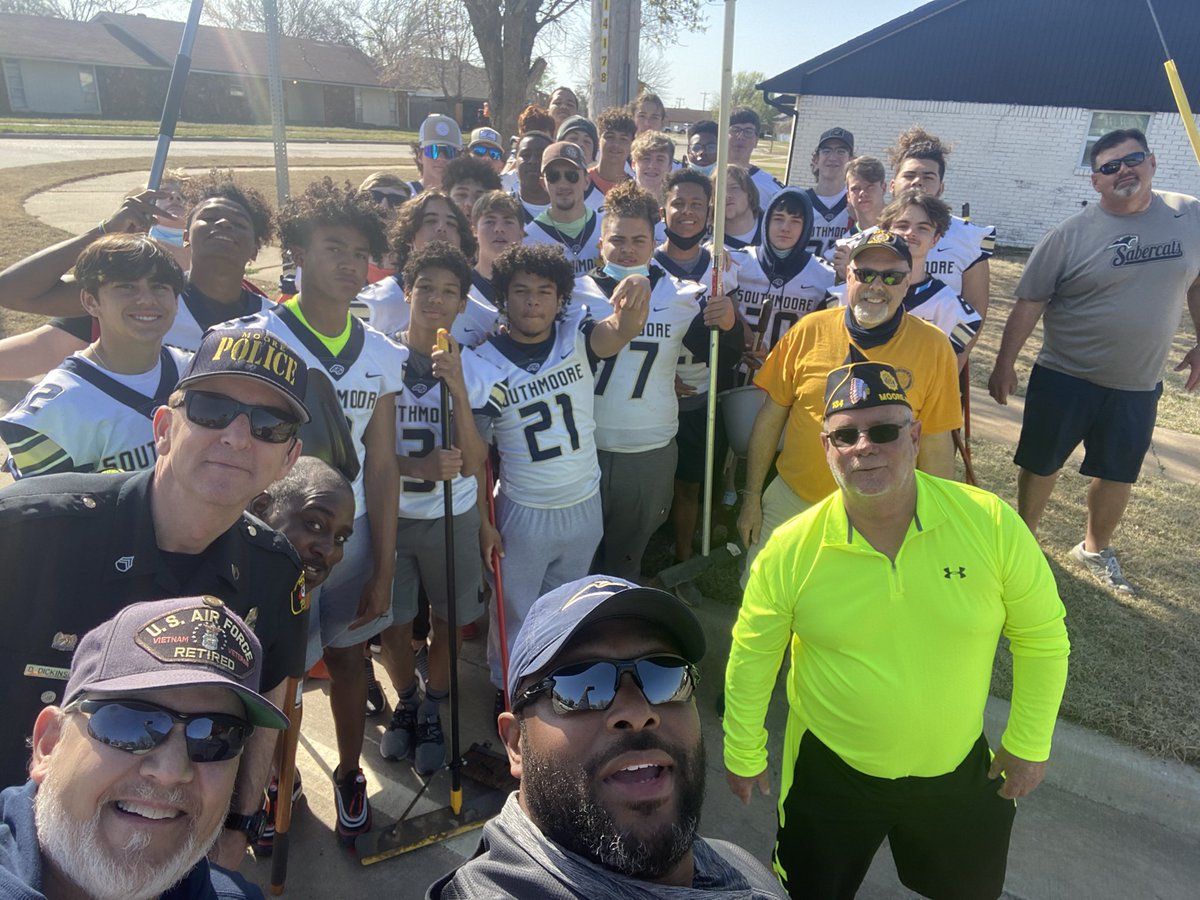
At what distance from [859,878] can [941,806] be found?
39 cm

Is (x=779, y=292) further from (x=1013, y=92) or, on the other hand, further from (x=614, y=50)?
(x=1013, y=92)

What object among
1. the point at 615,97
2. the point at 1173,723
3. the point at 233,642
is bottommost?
the point at 1173,723

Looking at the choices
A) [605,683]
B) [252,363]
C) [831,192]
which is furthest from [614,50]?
[605,683]

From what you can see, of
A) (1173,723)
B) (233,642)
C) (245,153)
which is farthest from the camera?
(245,153)

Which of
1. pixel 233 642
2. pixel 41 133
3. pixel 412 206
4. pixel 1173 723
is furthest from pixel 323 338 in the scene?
pixel 41 133

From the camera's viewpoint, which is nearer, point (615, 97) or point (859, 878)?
point (859, 878)

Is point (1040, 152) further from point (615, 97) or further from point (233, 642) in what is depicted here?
point (233, 642)

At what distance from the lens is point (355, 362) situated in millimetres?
2951

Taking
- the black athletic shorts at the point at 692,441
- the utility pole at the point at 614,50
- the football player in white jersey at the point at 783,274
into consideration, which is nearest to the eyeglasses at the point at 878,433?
the black athletic shorts at the point at 692,441

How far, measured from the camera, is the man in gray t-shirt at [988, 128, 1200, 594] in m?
4.09

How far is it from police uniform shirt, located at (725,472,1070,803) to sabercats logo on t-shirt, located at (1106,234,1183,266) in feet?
9.33

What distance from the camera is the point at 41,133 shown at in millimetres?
28016

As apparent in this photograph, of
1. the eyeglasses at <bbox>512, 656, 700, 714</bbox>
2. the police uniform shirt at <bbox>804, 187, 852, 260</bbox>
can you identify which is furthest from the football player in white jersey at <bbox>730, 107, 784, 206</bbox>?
the eyeglasses at <bbox>512, 656, 700, 714</bbox>

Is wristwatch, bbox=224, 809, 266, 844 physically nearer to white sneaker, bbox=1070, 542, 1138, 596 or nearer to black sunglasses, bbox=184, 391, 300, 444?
black sunglasses, bbox=184, 391, 300, 444
